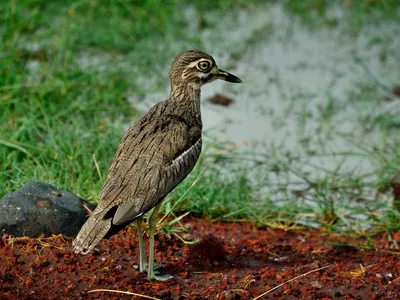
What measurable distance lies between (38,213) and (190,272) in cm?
89

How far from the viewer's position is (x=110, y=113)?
24.5 feet

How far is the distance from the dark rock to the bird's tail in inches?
22.0

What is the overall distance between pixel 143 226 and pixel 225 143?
2029 millimetres

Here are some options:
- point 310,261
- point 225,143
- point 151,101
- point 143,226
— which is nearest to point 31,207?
point 143,226

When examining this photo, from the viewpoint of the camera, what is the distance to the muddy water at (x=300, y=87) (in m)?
7.43

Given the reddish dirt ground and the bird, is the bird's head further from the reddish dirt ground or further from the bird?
the reddish dirt ground

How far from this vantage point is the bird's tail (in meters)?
4.36

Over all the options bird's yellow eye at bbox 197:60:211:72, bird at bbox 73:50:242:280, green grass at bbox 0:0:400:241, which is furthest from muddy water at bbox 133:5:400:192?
bird at bbox 73:50:242:280

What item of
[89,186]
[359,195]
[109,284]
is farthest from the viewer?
[359,195]

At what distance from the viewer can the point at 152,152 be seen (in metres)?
4.77

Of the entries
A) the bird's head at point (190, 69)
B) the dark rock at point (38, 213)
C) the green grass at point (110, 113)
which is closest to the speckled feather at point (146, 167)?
the bird's head at point (190, 69)

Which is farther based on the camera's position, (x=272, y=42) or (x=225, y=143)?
(x=272, y=42)

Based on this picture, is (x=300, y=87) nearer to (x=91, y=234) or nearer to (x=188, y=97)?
(x=188, y=97)

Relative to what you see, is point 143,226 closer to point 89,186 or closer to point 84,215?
Result: point 84,215
